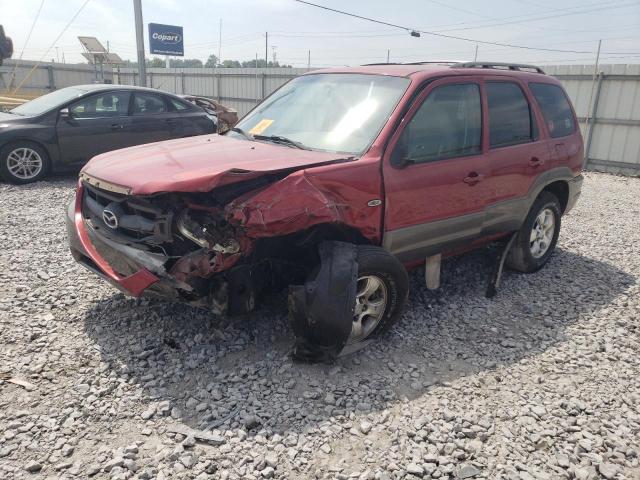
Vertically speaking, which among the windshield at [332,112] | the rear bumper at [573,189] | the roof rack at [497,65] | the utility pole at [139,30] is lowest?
the rear bumper at [573,189]

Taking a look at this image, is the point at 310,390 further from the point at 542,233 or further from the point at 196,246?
the point at 542,233

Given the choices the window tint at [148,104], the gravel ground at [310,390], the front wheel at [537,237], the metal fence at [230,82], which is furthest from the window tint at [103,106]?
the metal fence at [230,82]

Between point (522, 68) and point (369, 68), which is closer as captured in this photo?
point (369, 68)

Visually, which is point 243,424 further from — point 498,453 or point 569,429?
point 569,429

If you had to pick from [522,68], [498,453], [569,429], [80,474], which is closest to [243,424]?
[80,474]

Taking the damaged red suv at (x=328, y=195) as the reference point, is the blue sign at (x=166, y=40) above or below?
above

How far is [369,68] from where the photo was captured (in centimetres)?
436

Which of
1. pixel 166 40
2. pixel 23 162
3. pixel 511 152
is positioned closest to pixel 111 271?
pixel 511 152

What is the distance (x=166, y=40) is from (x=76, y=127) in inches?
878

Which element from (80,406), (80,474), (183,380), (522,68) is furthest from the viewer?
(522,68)

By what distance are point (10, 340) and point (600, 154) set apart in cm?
1262

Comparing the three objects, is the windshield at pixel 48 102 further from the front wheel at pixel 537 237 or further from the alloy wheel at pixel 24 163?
the front wheel at pixel 537 237

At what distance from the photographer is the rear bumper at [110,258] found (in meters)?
3.17

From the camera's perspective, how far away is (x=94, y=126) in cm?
855
